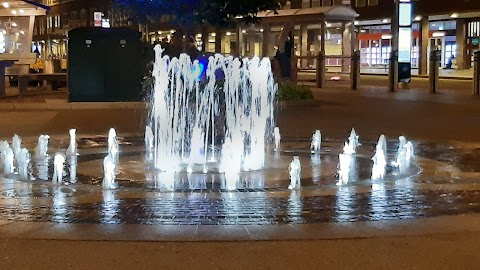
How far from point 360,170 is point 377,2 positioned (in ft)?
138

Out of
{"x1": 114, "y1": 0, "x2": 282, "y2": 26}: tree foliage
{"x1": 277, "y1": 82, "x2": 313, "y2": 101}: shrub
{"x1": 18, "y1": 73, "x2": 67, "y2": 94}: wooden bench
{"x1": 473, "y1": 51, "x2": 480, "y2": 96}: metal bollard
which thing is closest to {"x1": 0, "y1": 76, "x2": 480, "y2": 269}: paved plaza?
Answer: {"x1": 277, "y1": 82, "x2": 313, "y2": 101}: shrub

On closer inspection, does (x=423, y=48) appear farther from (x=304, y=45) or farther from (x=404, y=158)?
(x=404, y=158)

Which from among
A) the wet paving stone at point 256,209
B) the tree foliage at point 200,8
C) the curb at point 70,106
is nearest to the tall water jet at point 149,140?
the wet paving stone at point 256,209

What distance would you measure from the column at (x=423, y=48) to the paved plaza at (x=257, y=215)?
33.7m

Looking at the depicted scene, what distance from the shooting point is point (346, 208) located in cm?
816

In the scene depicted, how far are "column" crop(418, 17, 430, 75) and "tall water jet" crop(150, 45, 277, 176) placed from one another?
32.4 metres

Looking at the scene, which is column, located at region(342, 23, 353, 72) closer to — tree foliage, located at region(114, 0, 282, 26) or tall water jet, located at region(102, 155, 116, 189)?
tree foliage, located at region(114, 0, 282, 26)


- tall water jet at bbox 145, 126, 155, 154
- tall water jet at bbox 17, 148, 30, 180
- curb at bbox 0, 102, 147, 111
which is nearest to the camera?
tall water jet at bbox 17, 148, 30, 180

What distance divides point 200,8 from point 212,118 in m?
11.1

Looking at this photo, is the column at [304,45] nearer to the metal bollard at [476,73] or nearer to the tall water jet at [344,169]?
the metal bollard at [476,73]

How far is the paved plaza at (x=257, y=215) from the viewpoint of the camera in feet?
20.2

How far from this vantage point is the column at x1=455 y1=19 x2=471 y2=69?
50.1m

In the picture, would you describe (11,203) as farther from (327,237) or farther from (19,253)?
(327,237)

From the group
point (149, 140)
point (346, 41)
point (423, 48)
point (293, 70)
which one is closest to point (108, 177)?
point (149, 140)
